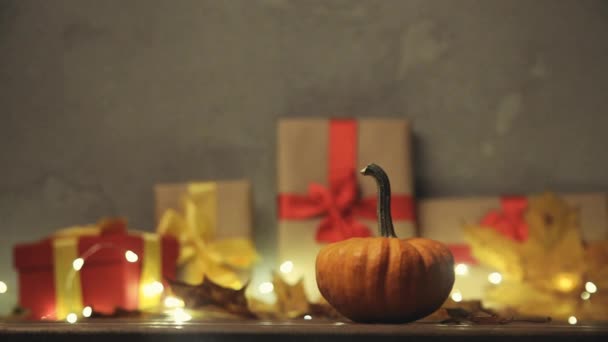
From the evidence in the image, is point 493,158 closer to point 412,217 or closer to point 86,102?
point 412,217

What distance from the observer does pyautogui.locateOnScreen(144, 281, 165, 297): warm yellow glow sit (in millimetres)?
1382

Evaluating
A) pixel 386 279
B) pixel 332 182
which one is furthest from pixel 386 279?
pixel 332 182

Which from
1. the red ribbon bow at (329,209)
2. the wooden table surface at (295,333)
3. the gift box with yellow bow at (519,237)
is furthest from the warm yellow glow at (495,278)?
the wooden table surface at (295,333)

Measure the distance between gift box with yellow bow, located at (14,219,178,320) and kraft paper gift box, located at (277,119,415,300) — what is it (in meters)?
0.28

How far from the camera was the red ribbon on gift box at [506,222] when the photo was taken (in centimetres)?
148

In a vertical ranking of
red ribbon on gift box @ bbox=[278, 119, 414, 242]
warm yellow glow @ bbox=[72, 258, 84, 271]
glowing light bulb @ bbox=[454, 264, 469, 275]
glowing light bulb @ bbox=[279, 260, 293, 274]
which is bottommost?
glowing light bulb @ bbox=[454, 264, 469, 275]

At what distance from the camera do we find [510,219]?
4.92 feet

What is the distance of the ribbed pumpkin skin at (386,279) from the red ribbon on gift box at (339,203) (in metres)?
0.61

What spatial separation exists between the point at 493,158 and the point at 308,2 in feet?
1.96

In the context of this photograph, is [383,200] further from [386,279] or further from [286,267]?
[286,267]

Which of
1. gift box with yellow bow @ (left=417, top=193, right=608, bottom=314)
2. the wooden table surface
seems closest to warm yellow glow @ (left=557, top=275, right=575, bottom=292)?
gift box with yellow bow @ (left=417, top=193, right=608, bottom=314)

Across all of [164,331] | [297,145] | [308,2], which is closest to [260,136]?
[297,145]

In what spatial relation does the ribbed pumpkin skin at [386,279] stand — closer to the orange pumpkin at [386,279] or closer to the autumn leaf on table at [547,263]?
the orange pumpkin at [386,279]

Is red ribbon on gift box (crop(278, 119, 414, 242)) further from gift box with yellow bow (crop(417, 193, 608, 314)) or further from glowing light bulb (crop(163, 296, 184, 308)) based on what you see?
glowing light bulb (crop(163, 296, 184, 308))
